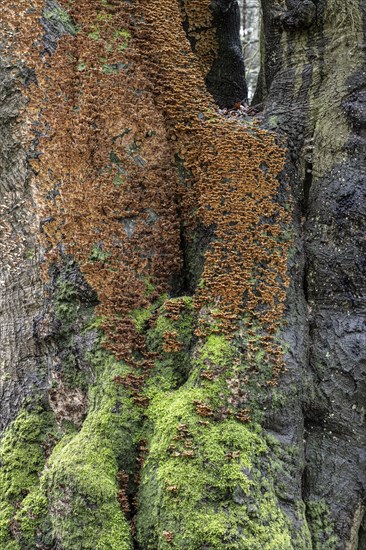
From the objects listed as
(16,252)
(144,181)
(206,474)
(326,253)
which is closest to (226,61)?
(144,181)

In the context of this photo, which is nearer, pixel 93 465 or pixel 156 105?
pixel 93 465

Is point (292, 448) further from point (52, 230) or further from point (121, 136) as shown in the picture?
point (121, 136)

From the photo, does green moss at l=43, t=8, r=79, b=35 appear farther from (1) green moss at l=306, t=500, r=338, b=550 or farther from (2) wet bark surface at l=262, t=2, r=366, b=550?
(1) green moss at l=306, t=500, r=338, b=550

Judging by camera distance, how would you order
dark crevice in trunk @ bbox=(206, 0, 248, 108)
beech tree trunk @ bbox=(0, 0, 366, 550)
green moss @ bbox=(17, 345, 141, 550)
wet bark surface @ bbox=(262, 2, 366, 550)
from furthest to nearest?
dark crevice in trunk @ bbox=(206, 0, 248, 108) < wet bark surface @ bbox=(262, 2, 366, 550) < beech tree trunk @ bbox=(0, 0, 366, 550) < green moss @ bbox=(17, 345, 141, 550)

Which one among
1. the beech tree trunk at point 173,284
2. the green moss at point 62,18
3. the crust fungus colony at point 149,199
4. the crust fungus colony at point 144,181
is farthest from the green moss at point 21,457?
the green moss at point 62,18

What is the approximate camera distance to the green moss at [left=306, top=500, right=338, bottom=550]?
2648 millimetres

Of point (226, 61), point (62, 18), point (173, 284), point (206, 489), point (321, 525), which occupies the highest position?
point (226, 61)

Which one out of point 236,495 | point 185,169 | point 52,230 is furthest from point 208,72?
point 236,495

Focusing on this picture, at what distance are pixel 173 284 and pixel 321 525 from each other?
143cm

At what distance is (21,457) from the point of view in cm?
288

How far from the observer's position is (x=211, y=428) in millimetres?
2555

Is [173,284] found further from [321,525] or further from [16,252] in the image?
[321,525]

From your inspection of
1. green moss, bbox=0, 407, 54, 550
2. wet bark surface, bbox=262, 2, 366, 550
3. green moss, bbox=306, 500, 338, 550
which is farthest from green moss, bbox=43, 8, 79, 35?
green moss, bbox=306, 500, 338, 550

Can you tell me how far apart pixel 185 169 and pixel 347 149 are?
0.91 meters
